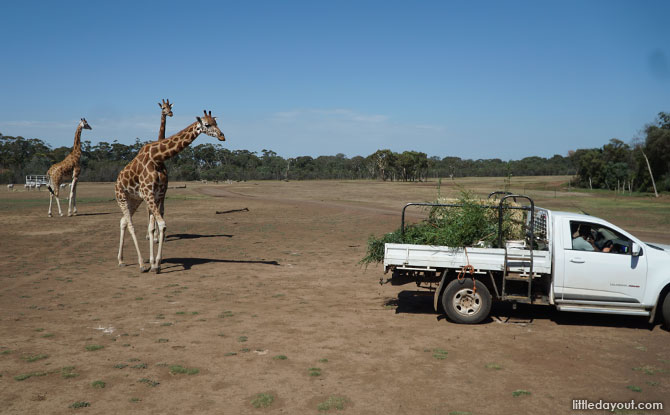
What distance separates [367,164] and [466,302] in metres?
132

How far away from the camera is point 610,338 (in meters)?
8.41

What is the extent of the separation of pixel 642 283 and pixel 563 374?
120 inches

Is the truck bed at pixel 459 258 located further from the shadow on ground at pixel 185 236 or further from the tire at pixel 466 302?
the shadow on ground at pixel 185 236

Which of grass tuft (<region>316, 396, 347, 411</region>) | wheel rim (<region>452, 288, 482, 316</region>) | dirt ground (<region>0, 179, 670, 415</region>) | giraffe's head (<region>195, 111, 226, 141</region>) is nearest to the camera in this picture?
grass tuft (<region>316, 396, 347, 411</region>)

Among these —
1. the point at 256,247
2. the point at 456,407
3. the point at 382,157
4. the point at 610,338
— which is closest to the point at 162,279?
the point at 256,247

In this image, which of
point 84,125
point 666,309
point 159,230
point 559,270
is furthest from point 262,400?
point 84,125

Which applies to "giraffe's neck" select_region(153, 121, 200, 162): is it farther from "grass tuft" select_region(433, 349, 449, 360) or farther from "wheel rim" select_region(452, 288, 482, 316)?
"grass tuft" select_region(433, 349, 449, 360)

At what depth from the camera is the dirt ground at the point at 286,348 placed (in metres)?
6.00

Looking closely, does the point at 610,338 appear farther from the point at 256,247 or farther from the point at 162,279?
the point at 256,247

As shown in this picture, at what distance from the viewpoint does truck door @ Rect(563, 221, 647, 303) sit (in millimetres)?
8609

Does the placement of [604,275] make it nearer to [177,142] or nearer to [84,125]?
[177,142]

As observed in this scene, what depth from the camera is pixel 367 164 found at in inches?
5527

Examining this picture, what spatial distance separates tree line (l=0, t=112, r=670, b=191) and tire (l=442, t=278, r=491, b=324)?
3.34m

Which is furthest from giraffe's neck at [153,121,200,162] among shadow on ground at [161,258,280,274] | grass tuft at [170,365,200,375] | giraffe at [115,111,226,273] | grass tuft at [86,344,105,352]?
grass tuft at [170,365,200,375]
